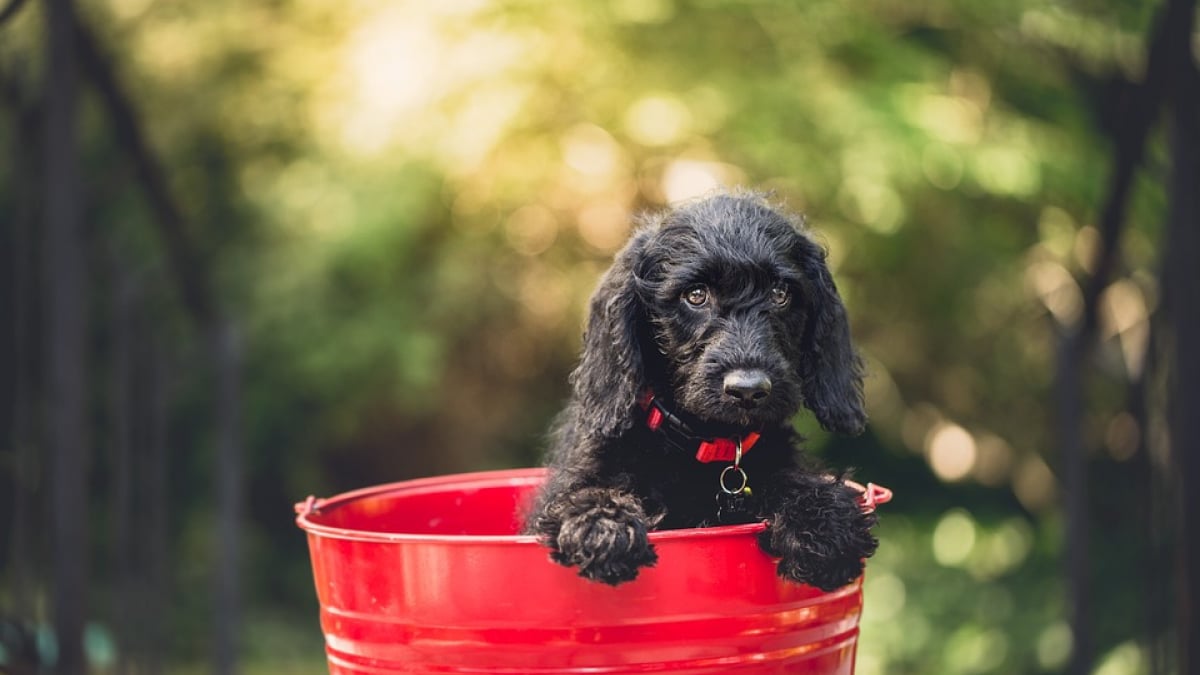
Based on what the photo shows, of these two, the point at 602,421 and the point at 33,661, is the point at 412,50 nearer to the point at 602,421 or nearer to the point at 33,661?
the point at 33,661

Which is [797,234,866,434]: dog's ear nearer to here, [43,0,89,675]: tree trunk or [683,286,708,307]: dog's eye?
[683,286,708,307]: dog's eye

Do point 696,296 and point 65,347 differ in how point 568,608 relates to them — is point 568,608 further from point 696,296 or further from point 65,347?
point 65,347

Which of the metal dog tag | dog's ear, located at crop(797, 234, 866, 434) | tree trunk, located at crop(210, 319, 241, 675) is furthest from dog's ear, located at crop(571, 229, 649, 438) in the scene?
tree trunk, located at crop(210, 319, 241, 675)

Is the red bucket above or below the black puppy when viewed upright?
below

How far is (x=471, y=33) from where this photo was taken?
5.34m

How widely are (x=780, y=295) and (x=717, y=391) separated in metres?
0.28

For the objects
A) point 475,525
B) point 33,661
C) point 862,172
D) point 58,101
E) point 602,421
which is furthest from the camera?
point 862,172

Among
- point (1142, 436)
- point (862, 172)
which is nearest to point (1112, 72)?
point (862, 172)

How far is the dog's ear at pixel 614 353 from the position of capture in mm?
1965

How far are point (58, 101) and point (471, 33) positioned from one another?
9.21 ft

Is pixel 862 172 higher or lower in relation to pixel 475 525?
higher

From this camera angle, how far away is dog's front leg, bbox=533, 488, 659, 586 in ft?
5.27

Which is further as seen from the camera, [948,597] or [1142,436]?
[948,597]

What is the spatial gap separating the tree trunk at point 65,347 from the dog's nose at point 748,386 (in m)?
1.61
